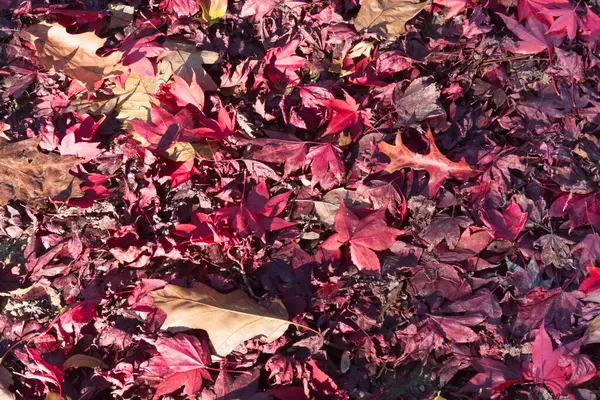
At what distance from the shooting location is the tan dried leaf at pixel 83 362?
1836 mm

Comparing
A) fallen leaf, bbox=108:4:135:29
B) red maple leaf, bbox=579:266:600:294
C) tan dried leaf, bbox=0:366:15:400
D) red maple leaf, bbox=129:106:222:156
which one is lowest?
tan dried leaf, bbox=0:366:15:400

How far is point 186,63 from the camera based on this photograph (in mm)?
2174

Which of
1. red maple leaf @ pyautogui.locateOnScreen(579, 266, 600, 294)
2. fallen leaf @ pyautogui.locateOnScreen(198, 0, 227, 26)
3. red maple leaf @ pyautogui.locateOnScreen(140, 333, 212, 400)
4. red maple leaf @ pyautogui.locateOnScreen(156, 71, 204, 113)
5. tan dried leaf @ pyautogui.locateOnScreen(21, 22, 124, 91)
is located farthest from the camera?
fallen leaf @ pyautogui.locateOnScreen(198, 0, 227, 26)

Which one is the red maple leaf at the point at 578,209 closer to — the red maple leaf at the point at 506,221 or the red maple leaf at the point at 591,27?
the red maple leaf at the point at 506,221

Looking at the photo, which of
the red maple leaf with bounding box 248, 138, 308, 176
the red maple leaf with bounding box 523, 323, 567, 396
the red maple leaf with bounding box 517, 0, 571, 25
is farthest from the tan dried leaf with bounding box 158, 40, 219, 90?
the red maple leaf with bounding box 523, 323, 567, 396

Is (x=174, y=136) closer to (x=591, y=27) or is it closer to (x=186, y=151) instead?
(x=186, y=151)

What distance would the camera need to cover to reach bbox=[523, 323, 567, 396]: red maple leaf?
1.75 meters

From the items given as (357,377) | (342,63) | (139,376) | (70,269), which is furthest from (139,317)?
(342,63)

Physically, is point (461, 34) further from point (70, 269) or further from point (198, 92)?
point (70, 269)

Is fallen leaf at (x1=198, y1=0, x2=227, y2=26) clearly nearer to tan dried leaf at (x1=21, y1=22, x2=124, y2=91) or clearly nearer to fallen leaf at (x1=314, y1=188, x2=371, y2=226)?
tan dried leaf at (x1=21, y1=22, x2=124, y2=91)

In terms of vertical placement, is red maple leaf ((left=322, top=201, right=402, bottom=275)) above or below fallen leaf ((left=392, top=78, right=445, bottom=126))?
below

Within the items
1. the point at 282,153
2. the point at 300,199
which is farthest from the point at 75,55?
the point at 300,199

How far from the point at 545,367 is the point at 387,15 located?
143cm

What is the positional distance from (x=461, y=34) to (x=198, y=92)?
1070mm
